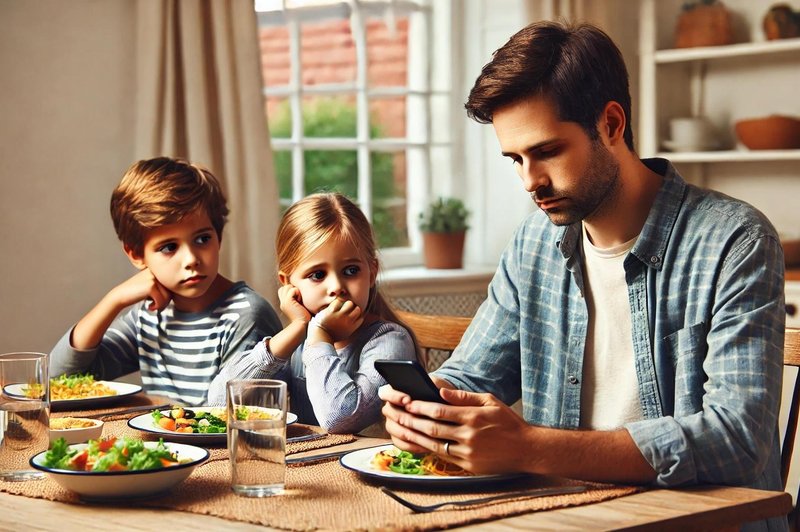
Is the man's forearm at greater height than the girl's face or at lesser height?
lesser

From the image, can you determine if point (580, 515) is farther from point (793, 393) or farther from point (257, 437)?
point (793, 393)

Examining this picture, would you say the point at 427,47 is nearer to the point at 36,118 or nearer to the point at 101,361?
the point at 36,118

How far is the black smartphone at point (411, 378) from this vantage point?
→ 53.1 inches

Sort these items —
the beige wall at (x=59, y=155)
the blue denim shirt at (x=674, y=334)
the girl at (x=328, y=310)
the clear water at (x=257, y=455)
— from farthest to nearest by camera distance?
the beige wall at (x=59, y=155) → the girl at (x=328, y=310) → the blue denim shirt at (x=674, y=334) → the clear water at (x=257, y=455)

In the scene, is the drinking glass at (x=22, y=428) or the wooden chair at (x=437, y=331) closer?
the drinking glass at (x=22, y=428)

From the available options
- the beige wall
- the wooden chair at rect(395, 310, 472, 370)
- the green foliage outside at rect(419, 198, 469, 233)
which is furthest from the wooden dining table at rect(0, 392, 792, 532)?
the green foliage outside at rect(419, 198, 469, 233)

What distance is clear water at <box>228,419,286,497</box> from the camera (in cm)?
127

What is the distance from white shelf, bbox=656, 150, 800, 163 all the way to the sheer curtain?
68.5 inches

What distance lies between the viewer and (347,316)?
1.89m

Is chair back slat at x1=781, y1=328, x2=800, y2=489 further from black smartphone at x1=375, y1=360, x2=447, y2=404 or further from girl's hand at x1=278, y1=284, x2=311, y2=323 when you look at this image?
girl's hand at x1=278, y1=284, x2=311, y2=323

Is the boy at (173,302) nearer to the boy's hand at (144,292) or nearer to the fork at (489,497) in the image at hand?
the boy's hand at (144,292)

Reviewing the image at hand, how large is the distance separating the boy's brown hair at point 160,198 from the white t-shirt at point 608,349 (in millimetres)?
885

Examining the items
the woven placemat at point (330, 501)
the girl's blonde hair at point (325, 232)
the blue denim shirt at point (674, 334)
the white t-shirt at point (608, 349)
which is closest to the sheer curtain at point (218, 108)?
the girl's blonde hair at point (325, 232)

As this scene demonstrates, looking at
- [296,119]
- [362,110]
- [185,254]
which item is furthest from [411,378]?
[362,110]
